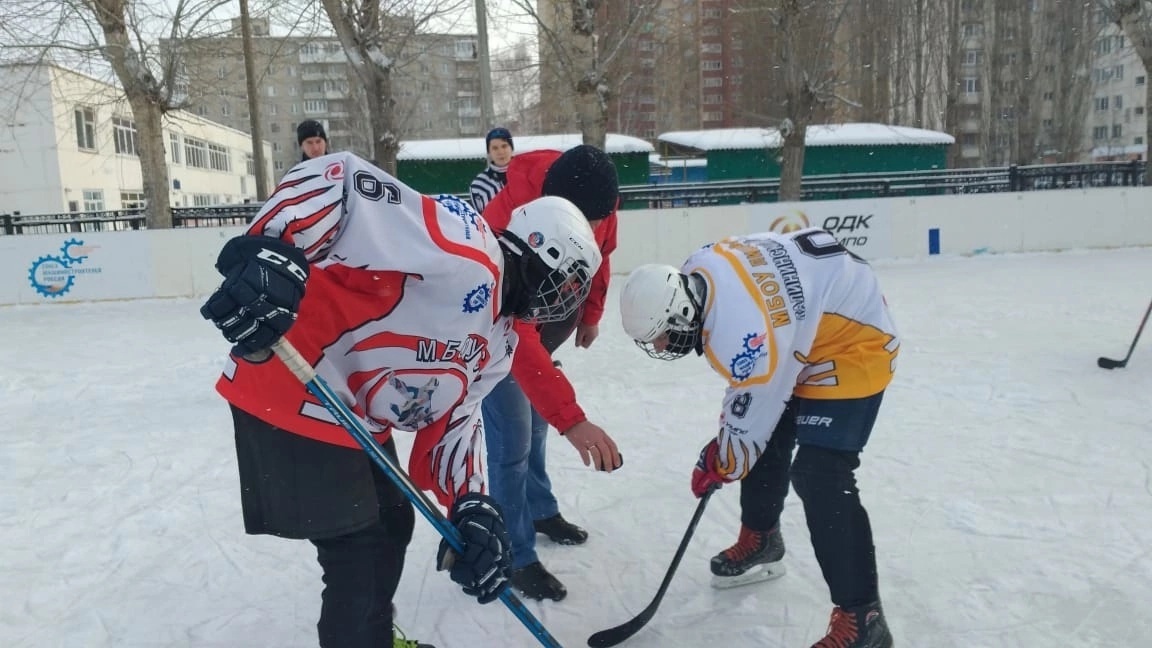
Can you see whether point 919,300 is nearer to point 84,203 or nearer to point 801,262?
point 801,262

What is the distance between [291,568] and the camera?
10.8 ft

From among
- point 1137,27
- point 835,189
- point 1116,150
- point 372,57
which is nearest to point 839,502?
point 372,57

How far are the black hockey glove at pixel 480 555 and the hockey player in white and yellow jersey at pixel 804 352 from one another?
2.23ft

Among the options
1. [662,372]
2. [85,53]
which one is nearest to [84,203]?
[85,53]

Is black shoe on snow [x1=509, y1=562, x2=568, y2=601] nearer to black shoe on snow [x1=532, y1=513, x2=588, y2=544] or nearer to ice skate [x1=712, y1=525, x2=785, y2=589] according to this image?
black shoe on snow [x1=532, y1=513, x2=588, y2=544]

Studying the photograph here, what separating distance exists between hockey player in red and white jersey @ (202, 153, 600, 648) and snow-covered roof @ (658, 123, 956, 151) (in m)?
23.2

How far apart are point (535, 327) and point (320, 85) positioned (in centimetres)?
7382

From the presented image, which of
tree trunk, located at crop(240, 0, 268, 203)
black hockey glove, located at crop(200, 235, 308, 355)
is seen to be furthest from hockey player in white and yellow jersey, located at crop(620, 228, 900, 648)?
tree trunk, located at crop(240, 0, 268, 203)

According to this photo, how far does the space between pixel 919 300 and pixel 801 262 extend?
735cm

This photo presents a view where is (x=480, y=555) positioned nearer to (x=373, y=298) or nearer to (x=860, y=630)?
(x=373, y=298)

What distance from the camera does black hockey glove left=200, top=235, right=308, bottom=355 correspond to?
5.02 feet

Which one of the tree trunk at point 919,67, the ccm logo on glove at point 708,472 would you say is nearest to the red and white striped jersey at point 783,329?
the ccm logo on glove at point 708,472

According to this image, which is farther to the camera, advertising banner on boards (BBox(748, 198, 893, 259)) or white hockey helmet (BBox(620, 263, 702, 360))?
advertising banner on boards (BBox(748, 198, 893, 259))

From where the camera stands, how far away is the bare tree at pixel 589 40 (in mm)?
13602
